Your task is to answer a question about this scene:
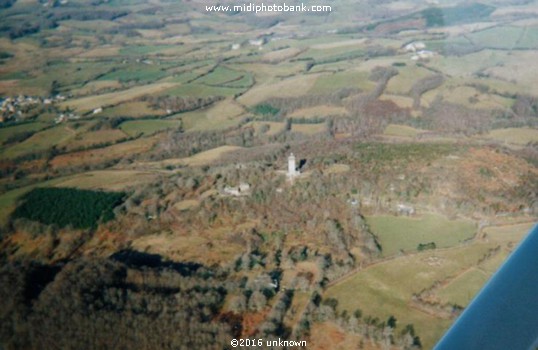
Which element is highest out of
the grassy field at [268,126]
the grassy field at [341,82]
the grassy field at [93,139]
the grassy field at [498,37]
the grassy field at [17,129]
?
the grassy field at [498,37]

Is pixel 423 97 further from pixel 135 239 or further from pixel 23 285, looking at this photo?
pixel 23 285

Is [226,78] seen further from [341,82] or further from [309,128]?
[309,128]

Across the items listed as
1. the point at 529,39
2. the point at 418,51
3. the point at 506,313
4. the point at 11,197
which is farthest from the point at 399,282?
the point at 418,51

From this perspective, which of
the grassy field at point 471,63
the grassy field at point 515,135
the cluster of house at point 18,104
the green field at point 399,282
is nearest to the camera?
the green field at point 399,282

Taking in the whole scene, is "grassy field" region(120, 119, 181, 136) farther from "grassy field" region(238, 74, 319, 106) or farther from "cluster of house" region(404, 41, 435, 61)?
"cluster of house" region(404, 41, 435, 61)

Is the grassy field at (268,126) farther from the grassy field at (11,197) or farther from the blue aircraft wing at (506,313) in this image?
the blue aircraft wing at (506,313)

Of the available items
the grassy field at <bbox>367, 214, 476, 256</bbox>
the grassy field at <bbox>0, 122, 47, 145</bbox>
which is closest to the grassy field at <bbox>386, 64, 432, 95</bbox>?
the grassy field at <bbox>367, 214, 476, 256</bbox>

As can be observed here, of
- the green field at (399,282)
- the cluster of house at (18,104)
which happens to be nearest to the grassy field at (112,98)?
the cluster of house at (18,104)
